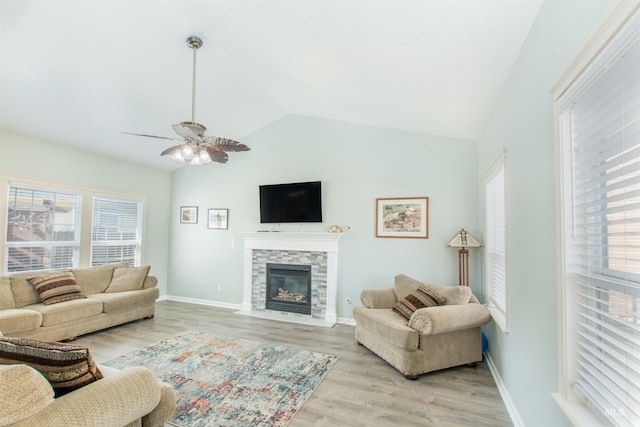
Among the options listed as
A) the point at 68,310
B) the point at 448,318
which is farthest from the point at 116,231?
the point at 448,318

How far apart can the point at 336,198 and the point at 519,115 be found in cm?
292

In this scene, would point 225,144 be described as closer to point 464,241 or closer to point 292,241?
point 292,241

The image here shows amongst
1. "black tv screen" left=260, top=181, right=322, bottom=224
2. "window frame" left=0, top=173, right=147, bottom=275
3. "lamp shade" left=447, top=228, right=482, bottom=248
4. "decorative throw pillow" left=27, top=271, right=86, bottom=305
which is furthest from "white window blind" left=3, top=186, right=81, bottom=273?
"lamp shade" left=447, top=228, right=482, bottom=248

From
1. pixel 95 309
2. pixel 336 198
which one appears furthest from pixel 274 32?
pixel 95 309

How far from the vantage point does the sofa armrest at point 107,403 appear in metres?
1.23

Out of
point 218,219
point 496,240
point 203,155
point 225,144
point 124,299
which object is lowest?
point 124,299

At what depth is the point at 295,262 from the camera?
4934mm

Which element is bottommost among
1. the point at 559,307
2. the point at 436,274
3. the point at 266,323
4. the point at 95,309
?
the point at 266,323

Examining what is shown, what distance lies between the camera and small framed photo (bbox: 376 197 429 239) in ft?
13.8

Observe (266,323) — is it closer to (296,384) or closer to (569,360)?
(296,384)

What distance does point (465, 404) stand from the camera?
2.46m

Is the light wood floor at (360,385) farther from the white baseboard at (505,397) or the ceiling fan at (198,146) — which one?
the ceiling fan at (198,146)

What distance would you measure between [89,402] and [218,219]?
4.49 metres

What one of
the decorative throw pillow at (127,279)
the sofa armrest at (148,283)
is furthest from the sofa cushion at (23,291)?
the sofa armrest at (148,283)
